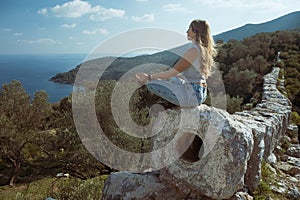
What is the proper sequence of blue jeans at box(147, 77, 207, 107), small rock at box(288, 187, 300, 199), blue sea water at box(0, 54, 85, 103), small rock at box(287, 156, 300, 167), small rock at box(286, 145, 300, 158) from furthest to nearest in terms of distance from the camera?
blue sea water at box(0, 54, 85, 103) → small rock at box(286, 145, 300, 158) → small rock at box(287, 156, 300, 167) → small rock at box(288, 187, 300, 199) → blue jeans at box(147, 77, 207, 107)

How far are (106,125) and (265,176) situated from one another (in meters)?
7.01

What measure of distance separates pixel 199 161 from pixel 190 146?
1.31 feet

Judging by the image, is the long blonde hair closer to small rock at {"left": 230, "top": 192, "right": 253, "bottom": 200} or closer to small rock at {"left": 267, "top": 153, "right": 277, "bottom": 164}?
small rock at {"left": 230, "top": 192, "right": 253, "bottom": 200}

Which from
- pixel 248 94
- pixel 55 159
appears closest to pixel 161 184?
pixel 55 159

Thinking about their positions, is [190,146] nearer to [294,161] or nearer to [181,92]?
[181,92]

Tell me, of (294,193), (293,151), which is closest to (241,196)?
(294,193)

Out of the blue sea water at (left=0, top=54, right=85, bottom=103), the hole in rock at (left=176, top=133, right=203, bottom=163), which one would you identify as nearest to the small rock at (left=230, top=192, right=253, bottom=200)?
the hole in rock at (left=176, top=133, right=203, bottom=163)

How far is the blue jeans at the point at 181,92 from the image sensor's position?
3.51 m

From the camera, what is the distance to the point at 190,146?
374 centimetres

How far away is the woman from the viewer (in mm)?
3514

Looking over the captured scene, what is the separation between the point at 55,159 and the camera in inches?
534

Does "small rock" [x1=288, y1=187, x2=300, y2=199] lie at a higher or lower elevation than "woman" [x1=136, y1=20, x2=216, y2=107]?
lower

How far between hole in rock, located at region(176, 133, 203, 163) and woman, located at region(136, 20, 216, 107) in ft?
1.67

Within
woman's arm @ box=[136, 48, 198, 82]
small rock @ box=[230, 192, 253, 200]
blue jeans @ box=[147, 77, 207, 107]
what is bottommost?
small rock @ box=[230, 192, 253, 200]
